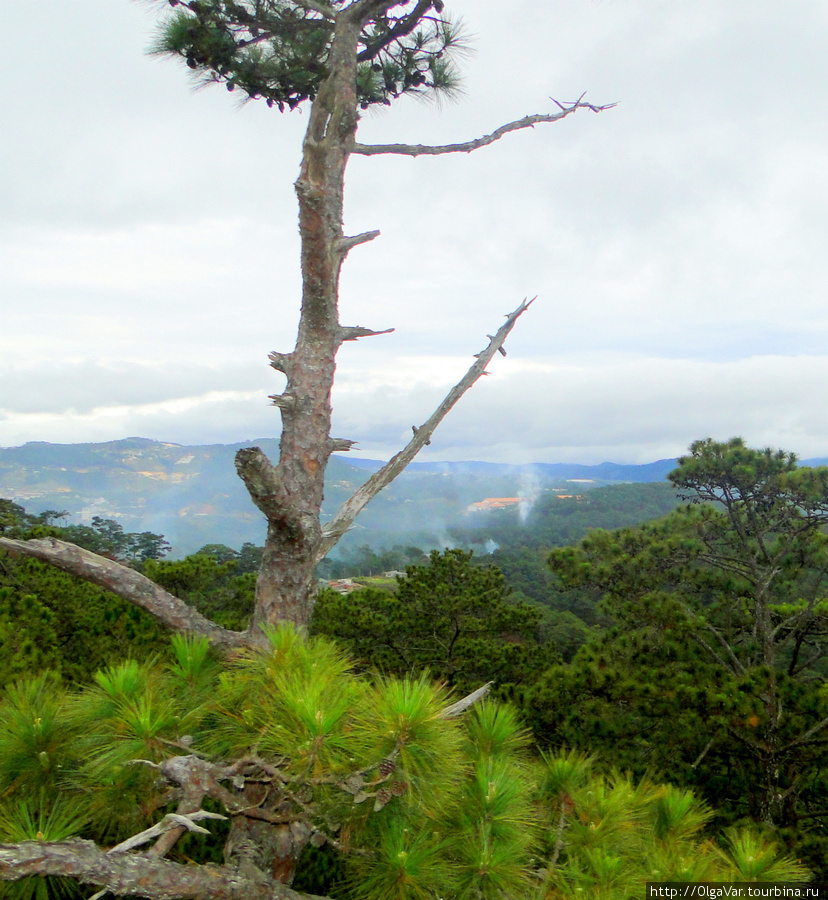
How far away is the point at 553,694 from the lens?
18.9 ft

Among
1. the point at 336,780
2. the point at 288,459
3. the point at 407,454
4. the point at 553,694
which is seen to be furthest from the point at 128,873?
the point at 553,694

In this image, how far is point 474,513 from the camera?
150000 millimetres

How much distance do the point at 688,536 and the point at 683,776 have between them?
2.37m

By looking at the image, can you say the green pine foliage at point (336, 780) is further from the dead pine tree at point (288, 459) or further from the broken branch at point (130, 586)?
the broken branch at point (130, 586)

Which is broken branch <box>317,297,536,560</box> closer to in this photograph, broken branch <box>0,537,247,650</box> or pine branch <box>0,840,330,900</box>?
broken branch <box>0,537,247,650</box>

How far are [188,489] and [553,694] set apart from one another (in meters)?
190

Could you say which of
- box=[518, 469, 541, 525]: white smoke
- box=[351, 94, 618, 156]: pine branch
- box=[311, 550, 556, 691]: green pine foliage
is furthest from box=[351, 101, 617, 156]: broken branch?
box=[518, 469, 541, 525]: white smoke

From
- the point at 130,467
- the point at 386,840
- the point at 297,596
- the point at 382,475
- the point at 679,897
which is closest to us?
the point at 679,897

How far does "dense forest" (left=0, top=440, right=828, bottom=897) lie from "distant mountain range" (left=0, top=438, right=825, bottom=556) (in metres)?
137

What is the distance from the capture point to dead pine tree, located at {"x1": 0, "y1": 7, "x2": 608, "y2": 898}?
49.0 inches

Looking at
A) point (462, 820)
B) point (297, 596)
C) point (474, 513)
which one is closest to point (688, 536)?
point (297, 596)

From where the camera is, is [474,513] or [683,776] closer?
[683,776]

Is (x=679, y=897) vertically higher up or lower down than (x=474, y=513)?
higher up

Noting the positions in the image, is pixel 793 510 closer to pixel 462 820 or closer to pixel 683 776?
pixel 683 776
